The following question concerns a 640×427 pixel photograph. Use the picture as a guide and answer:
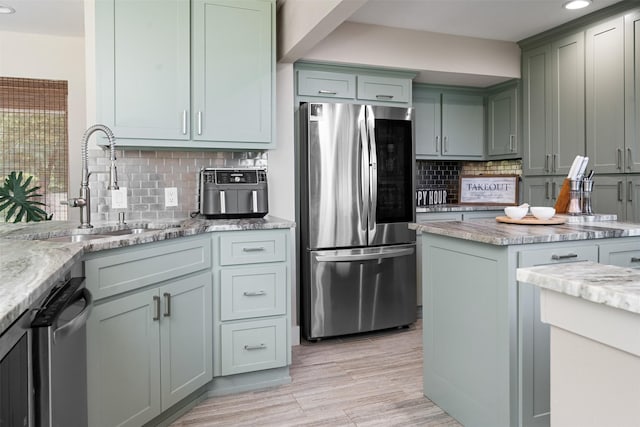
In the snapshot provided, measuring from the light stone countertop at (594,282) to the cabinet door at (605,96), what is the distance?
2.75m

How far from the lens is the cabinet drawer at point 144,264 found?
1721 mm

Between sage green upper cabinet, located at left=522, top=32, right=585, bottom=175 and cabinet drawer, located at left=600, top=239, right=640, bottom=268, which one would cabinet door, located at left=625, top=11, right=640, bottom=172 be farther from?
cabinet drawer, located at left=600, top=239, right=640, bottom=268

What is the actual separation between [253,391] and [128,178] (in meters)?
1.53

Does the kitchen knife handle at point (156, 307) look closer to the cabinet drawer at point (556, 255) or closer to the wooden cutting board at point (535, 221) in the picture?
the cabinet drawer at point (556, 255)

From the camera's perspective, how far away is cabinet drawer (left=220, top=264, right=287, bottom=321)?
8.13ft

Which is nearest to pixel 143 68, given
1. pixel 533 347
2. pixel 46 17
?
pixel 46 17

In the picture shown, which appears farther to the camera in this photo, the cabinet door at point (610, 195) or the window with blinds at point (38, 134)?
the window with blinds at point (38, 134)

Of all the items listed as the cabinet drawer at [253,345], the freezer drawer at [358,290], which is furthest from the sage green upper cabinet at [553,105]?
the cabinet drawer at [253,345]

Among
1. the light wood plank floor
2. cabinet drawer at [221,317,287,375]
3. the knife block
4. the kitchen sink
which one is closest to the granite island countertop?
the knife block

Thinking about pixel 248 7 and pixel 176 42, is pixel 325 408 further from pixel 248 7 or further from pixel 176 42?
pixel 248 7

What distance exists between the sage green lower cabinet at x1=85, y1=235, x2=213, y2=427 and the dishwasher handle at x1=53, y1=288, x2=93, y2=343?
1.23 feet

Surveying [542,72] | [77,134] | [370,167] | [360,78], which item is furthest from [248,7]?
[542,72]

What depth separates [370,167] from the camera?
11.2 feet

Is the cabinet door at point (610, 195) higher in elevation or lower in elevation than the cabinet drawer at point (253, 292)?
higher
